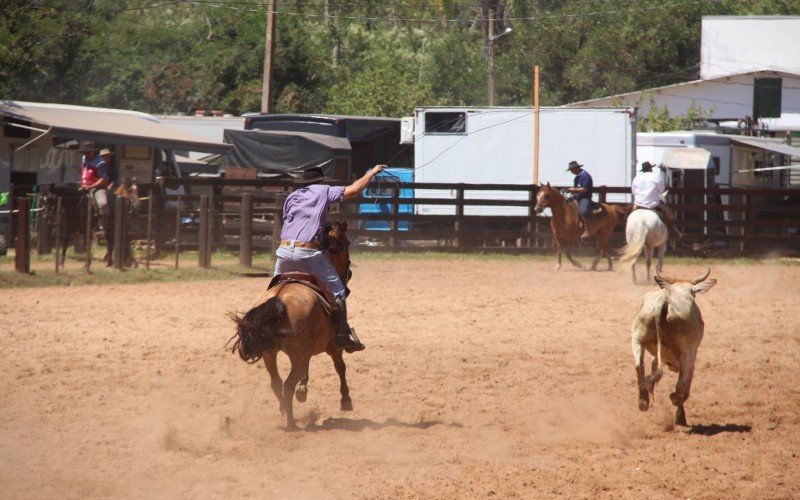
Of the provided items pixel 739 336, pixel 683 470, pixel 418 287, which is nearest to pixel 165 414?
pixel 683 470

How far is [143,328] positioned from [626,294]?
8.12 metres

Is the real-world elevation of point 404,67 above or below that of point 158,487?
above

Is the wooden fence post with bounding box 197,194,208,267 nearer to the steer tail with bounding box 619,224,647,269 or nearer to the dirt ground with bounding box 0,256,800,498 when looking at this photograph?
the dirt ground with bounding box 0,256,800,498

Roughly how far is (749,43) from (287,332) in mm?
45058

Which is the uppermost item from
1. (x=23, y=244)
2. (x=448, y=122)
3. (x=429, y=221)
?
(x=448, y=122)

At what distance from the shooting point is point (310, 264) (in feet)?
27.6

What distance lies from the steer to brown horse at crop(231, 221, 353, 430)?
256cm

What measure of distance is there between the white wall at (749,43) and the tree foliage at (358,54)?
4661 mm

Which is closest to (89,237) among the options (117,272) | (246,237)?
(117,272)

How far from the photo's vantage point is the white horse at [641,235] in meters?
17.5

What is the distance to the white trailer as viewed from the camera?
1022 inches

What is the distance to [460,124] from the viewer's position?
87.5 ft

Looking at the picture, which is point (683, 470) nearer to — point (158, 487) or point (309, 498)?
point (309, 498)

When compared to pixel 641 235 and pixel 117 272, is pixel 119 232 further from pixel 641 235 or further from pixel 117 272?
pixel 641 235
